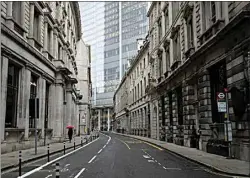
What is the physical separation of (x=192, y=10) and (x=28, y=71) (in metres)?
14.0

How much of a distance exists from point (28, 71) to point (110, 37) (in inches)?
4066

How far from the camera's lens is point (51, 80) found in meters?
36.0

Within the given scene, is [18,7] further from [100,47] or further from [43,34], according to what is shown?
[100,47]

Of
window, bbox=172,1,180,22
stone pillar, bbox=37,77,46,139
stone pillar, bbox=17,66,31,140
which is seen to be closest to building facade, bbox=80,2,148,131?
window, bbox=172,1,180,22

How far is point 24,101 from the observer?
2558 cm

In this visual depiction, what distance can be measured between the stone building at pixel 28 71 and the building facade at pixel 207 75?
11.9 m

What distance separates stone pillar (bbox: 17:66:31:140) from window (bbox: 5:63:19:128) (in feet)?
1.61

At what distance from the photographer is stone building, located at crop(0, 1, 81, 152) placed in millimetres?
21922

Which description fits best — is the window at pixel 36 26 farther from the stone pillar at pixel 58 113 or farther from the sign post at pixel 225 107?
the sign post at pixel 225 107

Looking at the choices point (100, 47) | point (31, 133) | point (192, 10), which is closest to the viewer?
point (192, 10)

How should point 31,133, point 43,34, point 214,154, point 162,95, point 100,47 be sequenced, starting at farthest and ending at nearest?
point 100,47, point 162,95, point 43,34, point 31,133, point 214,154

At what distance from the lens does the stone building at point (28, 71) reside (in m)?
21.9

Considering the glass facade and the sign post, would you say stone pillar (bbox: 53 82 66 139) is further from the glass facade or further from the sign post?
the glass facade

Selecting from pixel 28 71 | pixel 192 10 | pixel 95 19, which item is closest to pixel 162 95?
pixel 192 10
